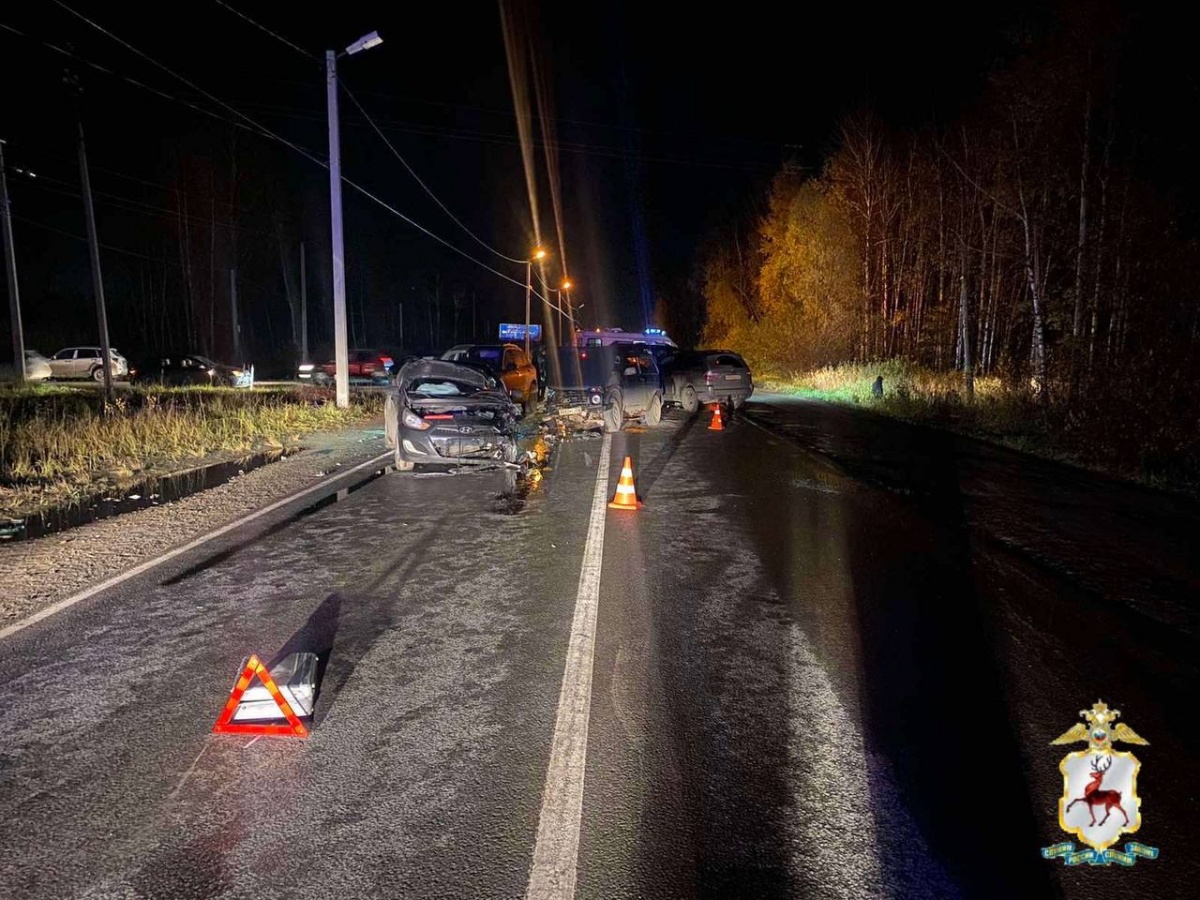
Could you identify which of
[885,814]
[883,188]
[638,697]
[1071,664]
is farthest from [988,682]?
[883,188]

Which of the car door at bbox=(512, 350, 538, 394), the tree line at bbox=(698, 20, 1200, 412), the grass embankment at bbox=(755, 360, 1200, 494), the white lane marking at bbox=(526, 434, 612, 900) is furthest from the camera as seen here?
the car door at bbox=(512, 350, 538, 394)

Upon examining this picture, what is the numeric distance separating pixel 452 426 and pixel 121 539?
4436 millimetres

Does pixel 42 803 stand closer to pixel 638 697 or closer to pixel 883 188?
pixel 638 697

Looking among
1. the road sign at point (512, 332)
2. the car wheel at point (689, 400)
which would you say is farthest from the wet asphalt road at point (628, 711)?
the road sign at point (512, 332)

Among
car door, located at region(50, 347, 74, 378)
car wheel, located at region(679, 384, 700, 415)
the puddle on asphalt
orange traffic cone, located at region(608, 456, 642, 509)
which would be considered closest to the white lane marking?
orange traffic cone, located at region(608, 456, 642, 509)

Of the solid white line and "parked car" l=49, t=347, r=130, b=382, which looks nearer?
the solid white line

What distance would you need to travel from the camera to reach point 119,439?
13.8m

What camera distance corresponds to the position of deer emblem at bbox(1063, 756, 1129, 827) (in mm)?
2996

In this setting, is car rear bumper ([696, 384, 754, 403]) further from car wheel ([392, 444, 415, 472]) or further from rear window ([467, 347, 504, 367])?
car wheel ([392, 444, 415, 472])

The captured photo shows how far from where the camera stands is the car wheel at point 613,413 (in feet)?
59.0

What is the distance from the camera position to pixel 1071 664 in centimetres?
476

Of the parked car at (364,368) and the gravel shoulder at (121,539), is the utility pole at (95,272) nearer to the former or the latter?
the gravel shoulder at (121,539)

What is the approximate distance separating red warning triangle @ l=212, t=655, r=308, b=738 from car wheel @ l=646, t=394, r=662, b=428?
15.7 meters

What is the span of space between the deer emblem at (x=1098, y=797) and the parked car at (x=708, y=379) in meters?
19.9
